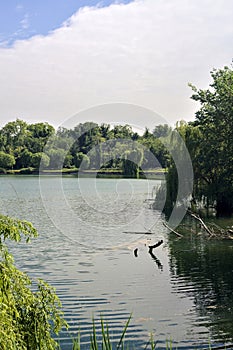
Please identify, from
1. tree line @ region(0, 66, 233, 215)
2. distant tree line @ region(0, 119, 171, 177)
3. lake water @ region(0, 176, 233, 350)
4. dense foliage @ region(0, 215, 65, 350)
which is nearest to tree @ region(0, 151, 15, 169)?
distant tree line @ region(0, 119, 171, 177)

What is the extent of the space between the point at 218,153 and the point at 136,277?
40.8 ft


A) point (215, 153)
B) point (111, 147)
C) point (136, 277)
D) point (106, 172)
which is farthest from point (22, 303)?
point (106, 172)

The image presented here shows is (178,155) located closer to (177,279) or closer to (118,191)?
(177,279)

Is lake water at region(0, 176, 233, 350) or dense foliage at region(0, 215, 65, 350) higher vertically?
dense foliage at region(0, 215, 65, 350)

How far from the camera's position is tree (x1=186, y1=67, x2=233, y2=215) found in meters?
22.9


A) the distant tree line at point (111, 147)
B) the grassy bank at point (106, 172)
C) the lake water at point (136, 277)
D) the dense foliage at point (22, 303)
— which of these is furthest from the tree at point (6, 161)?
the dense foliage at point (22, 303)

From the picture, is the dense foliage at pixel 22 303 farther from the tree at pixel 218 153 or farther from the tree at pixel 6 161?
the tree at pixel 6 161

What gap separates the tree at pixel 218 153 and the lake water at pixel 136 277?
287 cm

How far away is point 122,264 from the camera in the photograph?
13438mm

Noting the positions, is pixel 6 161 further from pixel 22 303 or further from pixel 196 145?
pixel 22 303

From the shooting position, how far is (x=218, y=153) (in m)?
23.2

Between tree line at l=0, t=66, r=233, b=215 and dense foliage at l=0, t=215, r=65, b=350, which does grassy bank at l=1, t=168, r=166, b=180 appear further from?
dense foliage at l=0, t=215, r=65, b=350

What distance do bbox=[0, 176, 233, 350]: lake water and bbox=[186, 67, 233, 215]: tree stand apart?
9.43 feet

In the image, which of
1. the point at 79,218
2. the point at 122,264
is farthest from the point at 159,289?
the point at 79,218
